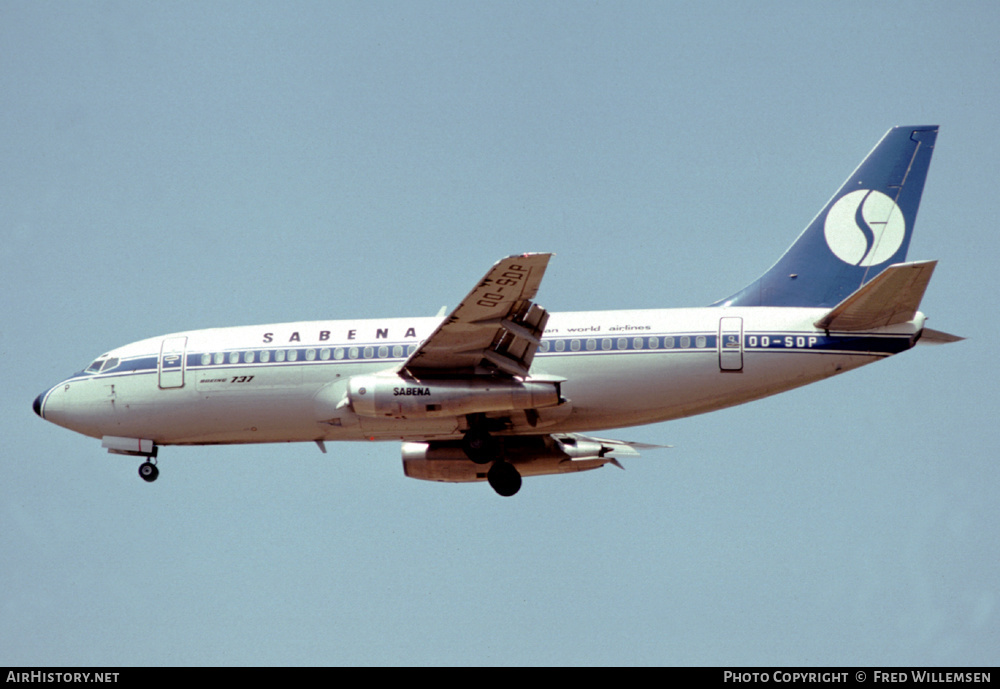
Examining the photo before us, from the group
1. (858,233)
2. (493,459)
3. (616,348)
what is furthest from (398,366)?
(858,233)

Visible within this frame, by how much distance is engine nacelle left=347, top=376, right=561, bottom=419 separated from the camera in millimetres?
30641

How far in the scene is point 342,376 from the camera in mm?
32438

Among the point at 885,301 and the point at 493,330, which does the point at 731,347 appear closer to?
the point at 885,301

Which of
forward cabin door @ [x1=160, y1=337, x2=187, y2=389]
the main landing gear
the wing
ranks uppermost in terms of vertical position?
forward cabin door @ [x1=160, y1=337, x2=187, y2=389]

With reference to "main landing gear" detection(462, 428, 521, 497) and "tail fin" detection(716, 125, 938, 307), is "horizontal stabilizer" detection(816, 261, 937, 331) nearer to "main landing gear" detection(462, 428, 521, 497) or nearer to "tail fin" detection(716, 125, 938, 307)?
"tail fin" detection(716, 125, 938, 307)

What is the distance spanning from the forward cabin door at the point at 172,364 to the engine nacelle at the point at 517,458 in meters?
6.14

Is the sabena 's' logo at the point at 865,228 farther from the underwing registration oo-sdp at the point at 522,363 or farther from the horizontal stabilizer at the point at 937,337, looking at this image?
the horizontal stabilizer at the point at 937,337

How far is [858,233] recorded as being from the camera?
3288cm

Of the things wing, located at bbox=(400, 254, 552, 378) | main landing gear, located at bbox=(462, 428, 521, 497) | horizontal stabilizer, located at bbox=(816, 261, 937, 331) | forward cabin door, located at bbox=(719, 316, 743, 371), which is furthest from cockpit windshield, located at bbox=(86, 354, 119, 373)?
horizontal stabilizer, located at bbox=(816, 261, 937, 331)

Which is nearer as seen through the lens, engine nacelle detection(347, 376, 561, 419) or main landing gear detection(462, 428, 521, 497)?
engine nacelle detection(347, 376, 561, 419)

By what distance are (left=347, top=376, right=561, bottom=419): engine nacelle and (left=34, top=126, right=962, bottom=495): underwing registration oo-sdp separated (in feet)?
0.11

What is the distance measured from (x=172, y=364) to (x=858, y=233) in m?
16.5
